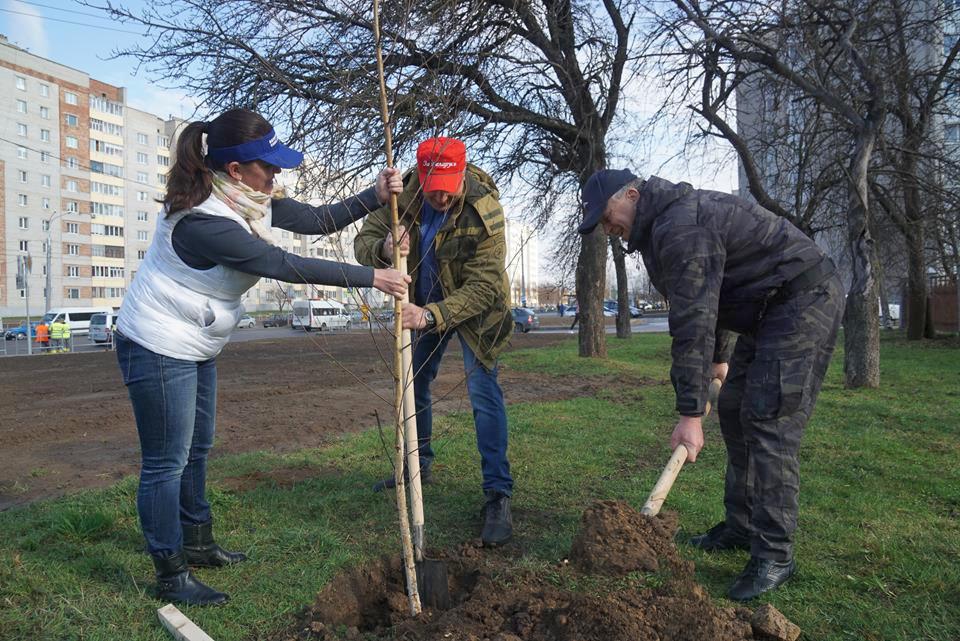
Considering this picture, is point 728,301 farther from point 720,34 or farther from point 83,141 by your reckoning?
point 83,141

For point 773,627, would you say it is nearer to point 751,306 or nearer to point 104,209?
point 751,306

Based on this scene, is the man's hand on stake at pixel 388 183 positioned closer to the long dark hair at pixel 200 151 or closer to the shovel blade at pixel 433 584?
the long dark hair at pixel 200 151

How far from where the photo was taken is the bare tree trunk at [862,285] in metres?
8.12

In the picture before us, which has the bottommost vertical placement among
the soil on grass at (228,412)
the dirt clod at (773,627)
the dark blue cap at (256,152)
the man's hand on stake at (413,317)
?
the soil on grass at (228,412)

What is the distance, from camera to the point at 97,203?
6388 centimetres

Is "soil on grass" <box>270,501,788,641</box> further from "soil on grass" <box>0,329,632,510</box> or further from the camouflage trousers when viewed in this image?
"soil on grass" <box>0,329,632,510</box>

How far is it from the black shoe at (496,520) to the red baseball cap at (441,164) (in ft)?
5.09

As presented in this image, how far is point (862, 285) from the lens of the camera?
8.24 m

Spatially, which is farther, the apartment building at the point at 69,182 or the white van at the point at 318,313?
the apartment building at the point at 69,182

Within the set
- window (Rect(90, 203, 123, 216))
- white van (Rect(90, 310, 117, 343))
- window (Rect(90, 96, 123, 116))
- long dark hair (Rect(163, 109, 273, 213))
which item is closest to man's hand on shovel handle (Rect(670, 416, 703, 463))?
long dark hair (Rect(163, 109, 273, 213))

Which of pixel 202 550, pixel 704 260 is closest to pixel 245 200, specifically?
pixel 202 550

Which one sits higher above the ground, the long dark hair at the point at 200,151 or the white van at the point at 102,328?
the long dark hair at the point at 200,151

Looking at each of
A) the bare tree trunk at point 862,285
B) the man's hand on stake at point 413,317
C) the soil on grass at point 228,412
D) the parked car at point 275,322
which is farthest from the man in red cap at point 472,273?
the parked car at point 275,322

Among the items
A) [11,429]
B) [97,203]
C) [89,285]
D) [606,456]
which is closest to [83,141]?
[97,203]
